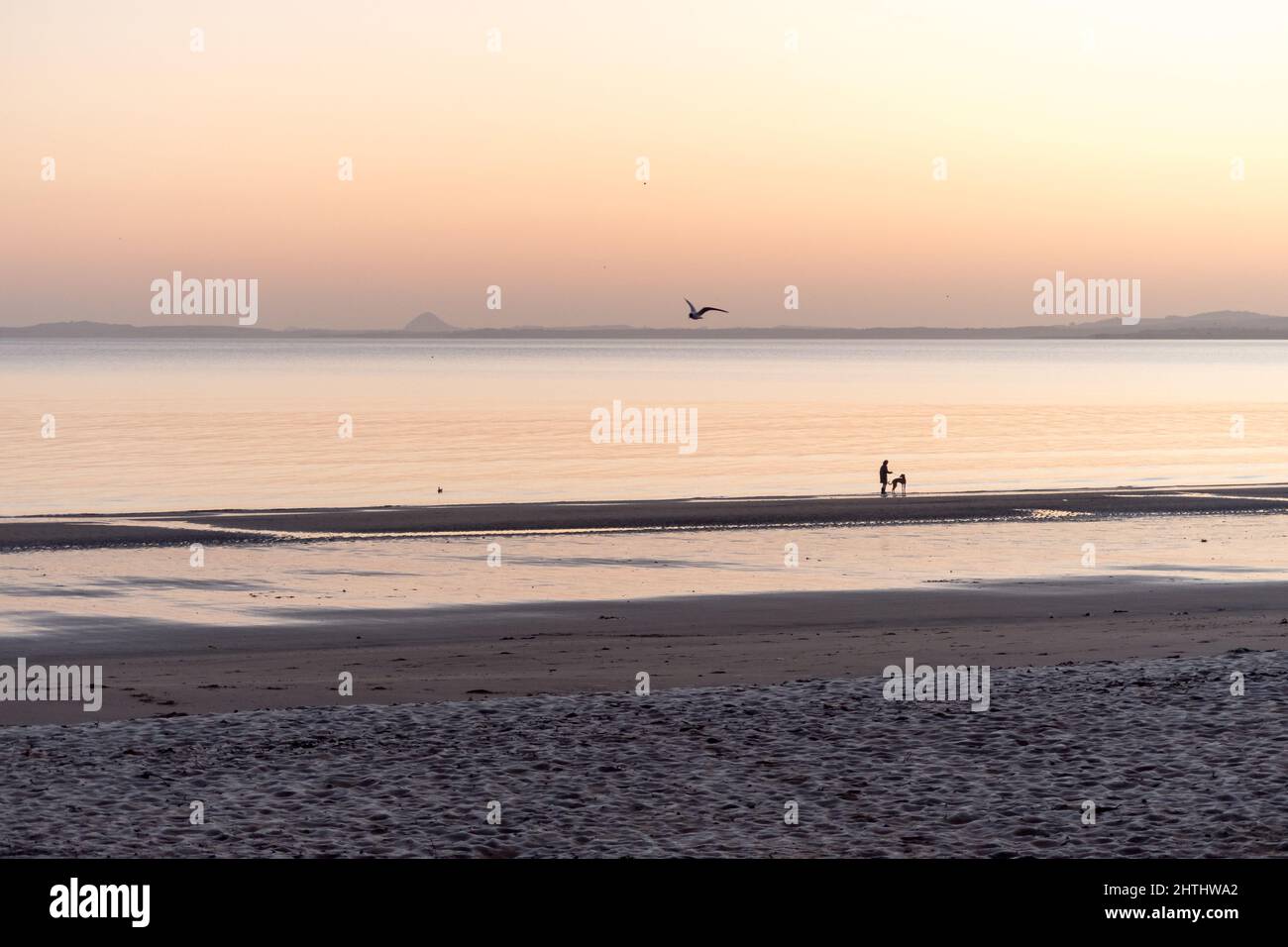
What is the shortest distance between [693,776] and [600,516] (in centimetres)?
3165

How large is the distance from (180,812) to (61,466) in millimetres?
53677

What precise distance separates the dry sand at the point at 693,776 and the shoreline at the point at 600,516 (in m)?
24.1

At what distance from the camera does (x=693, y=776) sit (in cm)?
1352

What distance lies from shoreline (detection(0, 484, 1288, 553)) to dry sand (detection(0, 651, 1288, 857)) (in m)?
24.1

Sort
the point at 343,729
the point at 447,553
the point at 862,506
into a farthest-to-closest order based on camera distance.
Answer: the point at 862,506, the point at 447,553, the point at 343,729

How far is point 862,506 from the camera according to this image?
48.0m

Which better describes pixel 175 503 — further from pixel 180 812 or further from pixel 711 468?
pixel 180 812
